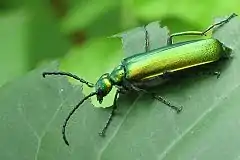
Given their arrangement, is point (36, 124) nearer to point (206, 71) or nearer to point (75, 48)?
point (206, 71)

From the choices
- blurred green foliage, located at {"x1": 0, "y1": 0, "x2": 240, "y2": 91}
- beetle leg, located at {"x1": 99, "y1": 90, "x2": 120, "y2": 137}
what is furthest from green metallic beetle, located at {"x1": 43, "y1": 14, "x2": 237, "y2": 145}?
blurred green foliage, located at {"x1": 0, "y1": 0, "x2": 240, "y2": 91}

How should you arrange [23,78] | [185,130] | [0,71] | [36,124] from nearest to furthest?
[185,130] → [36,124] → [23,78] → [0,71]

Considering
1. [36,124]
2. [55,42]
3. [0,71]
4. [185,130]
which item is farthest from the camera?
[55,42]

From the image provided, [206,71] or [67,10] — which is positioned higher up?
[67,10]

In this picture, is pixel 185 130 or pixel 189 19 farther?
pixel 189 19

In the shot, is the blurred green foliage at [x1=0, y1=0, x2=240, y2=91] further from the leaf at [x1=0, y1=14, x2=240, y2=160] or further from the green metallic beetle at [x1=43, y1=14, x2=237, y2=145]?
the leaf at [x1=0, y1=14, x2=240, y2=160]

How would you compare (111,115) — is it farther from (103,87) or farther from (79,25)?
(79,25)

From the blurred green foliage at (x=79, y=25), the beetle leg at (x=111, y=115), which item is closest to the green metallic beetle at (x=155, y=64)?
the beetle leg at (x=111, y=115)

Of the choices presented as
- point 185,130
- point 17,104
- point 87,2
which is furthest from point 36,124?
point 87,2

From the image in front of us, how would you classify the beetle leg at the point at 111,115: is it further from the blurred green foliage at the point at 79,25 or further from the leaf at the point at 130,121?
the blurred green foliage at the point at 79,25
